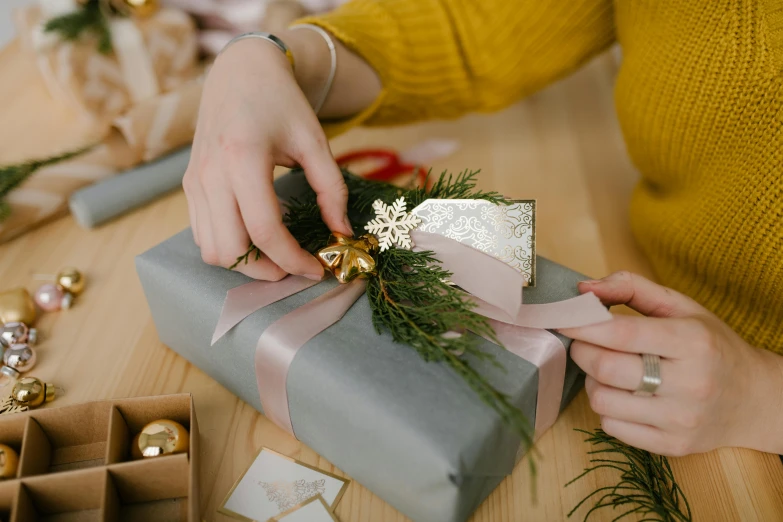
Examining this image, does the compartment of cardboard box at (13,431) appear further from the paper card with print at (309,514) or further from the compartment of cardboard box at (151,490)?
the paper card with print at (309,514)

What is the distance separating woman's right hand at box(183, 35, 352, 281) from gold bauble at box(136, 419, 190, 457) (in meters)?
0.17

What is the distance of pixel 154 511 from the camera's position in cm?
55

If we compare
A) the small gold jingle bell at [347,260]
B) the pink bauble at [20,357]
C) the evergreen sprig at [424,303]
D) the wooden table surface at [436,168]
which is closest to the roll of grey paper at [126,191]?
the wooden table surface at [436,168]

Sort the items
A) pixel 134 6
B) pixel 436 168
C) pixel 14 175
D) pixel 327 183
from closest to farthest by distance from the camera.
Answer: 1. pixel 327 183
2. pixel 14 175
3. pixel 436 168
4. pixel 134 6

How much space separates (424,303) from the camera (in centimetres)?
59

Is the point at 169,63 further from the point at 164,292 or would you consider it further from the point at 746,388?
the point at 746,388

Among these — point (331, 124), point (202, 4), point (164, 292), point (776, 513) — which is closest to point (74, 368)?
point (164, 292)

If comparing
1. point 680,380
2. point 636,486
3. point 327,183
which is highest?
point 327,183

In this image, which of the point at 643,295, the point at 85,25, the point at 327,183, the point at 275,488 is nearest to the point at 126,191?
the point at 85,25

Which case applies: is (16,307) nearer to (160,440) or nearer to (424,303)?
(160,440)

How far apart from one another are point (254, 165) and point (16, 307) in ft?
1.35

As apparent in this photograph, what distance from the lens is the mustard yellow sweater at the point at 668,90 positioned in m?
0.64

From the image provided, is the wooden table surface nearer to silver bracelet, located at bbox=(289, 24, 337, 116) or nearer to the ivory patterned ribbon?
the ivory patterned ribbon

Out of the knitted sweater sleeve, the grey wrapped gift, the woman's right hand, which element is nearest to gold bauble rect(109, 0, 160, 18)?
the knitted sweater sleeve
